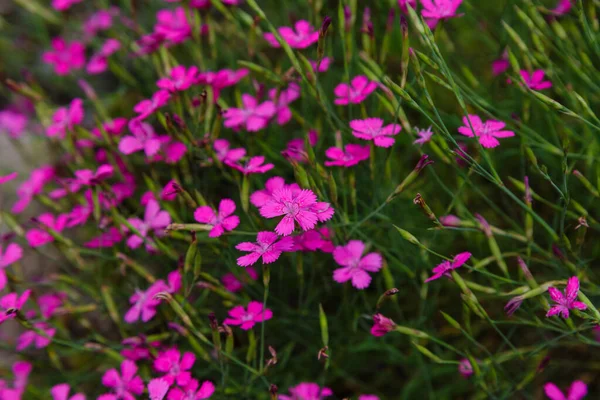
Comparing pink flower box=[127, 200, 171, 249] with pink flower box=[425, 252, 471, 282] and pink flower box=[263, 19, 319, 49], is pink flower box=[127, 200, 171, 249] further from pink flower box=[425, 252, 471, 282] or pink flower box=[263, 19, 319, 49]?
pink flower box=[425, 252, 471, 282]

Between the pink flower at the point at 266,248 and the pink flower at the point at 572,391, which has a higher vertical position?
the pink flower at the point at 266,248

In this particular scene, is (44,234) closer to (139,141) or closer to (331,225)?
(139,141)

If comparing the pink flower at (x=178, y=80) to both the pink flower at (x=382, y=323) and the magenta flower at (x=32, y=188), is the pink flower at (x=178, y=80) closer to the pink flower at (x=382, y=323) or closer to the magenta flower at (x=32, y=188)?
the magenta flower at (x=32, y=188)

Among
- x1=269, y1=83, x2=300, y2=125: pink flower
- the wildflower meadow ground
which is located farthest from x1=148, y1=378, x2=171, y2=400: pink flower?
x1=269, y1=83, x2=300, y2=125: pink flower

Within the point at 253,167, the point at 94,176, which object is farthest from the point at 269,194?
the point at 94,176

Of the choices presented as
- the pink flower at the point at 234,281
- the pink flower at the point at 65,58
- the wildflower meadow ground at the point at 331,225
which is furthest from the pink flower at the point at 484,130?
the pink flower at the point at 65,58

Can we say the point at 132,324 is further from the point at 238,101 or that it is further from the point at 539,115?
the point at 539,115
